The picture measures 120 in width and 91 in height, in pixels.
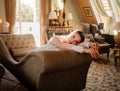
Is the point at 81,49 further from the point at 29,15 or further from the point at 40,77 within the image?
the point at 29,15

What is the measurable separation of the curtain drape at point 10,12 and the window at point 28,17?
0.54 metres

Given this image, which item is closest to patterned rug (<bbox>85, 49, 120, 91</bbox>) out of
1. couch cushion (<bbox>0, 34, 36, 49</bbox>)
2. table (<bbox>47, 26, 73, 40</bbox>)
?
couch cushion (<bbox>0, 34, 36, 49</bbox>)

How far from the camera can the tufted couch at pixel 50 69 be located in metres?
2.08

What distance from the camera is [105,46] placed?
589 cm

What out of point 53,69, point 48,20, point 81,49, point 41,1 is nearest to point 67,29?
point 48,20

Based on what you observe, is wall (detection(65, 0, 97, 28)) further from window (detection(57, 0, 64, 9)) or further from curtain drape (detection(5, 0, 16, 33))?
curtain drape (detection(5, 0, 16, 33))

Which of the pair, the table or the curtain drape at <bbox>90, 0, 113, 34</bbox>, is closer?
the table

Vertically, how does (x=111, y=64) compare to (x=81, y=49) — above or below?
below

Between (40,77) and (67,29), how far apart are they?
4942 millimetres

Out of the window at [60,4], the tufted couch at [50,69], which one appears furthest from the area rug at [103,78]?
the window at [60,4]

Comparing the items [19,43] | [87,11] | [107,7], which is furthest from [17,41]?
[107,7]

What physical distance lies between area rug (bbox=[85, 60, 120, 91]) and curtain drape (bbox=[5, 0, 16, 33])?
2.90 meters

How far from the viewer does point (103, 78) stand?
3986mm

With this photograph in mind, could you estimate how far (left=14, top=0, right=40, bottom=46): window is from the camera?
660cm
